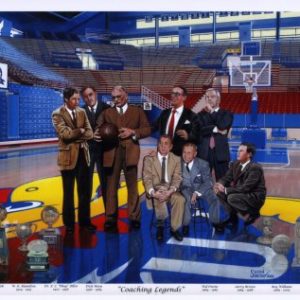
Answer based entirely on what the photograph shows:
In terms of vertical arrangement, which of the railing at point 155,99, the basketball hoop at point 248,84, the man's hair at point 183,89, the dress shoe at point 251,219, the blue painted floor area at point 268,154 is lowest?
the dress shoe at point 251,219

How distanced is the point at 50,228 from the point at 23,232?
179 millimetres

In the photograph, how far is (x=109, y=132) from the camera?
330 centimetres

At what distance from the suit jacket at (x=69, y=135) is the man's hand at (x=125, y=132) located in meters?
0.21

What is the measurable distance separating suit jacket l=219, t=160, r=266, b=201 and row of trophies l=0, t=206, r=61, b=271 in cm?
118

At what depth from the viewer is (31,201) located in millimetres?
3293

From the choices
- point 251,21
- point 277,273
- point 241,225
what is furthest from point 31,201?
point 251,21

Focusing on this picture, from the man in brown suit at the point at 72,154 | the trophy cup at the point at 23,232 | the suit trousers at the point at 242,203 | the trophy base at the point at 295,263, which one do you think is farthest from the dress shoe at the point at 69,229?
the trophy base at the point at 295,263

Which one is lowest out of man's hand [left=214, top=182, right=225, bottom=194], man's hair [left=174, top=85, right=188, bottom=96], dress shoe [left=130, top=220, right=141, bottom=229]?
dress shoe [left=130, top=220, right=141, bottom=229]

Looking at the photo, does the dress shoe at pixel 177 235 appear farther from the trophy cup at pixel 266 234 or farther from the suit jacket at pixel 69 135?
the suit jacket at pixel 69 135

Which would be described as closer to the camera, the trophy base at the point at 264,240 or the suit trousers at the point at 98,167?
the trophy base at the point at 264,240

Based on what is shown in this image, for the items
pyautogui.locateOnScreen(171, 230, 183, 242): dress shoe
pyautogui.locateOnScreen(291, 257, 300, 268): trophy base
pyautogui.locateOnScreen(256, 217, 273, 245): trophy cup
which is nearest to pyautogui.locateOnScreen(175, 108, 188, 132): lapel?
pyautogui.locateOnScreen(171, 230, 183, 242): dress shoe

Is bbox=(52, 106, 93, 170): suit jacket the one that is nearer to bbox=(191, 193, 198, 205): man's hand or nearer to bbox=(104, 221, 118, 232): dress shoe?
bbox=(104, 221, 118, 232): dress shoe

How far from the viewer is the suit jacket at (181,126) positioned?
10.8 ft

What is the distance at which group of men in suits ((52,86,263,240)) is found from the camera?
10.8ft
